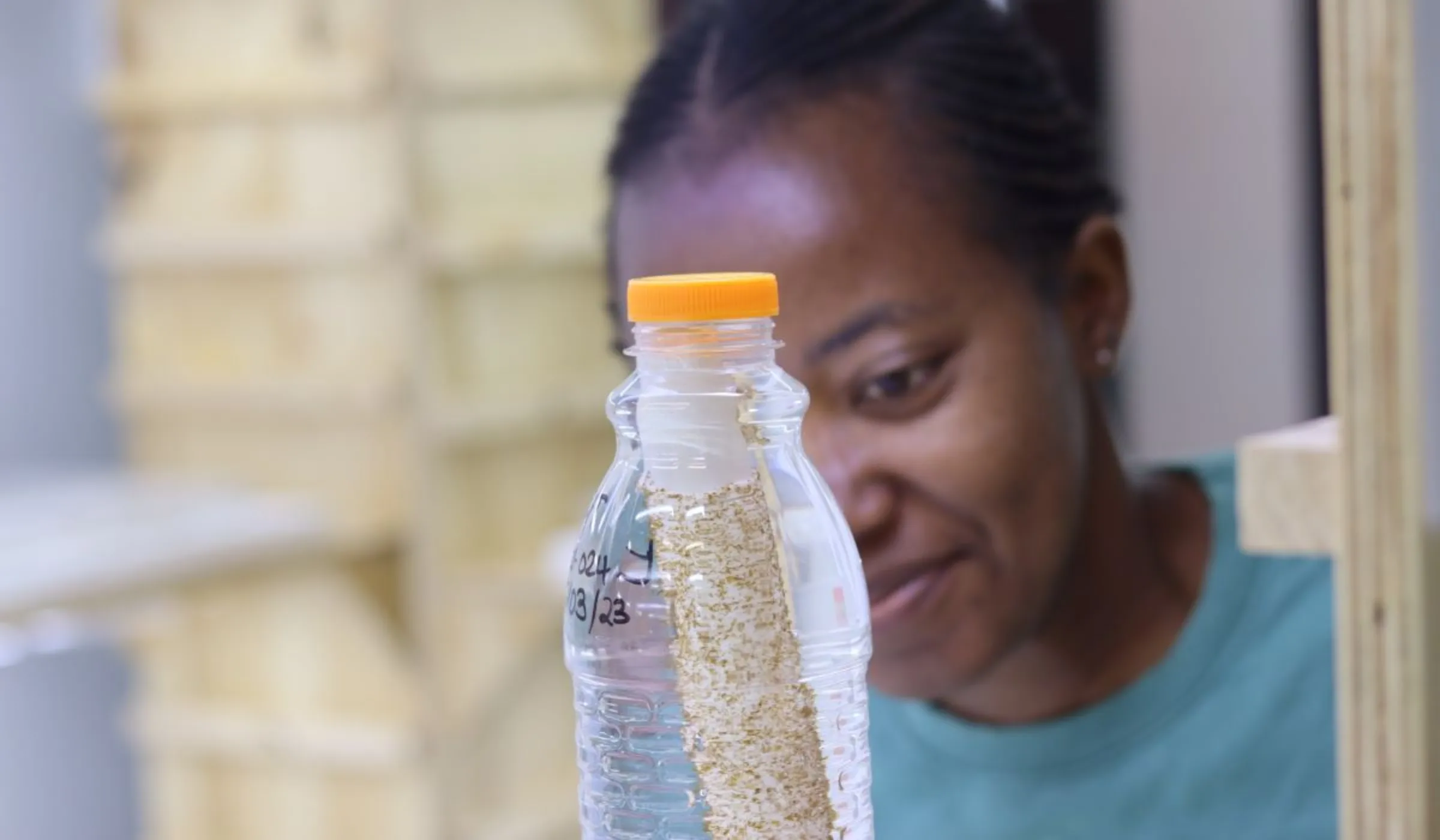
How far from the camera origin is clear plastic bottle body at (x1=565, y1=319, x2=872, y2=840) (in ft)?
1.34

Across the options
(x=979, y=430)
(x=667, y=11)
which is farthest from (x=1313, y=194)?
(x=979, y=430)

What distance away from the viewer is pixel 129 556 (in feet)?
5.80

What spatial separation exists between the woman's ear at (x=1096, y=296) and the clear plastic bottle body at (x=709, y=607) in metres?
0.28

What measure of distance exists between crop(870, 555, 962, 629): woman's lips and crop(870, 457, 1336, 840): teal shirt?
0.10 m

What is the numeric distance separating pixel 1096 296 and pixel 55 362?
76.1 inches

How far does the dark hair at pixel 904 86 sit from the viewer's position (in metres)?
0.68

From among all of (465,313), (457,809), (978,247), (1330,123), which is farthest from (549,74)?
(1330,123)

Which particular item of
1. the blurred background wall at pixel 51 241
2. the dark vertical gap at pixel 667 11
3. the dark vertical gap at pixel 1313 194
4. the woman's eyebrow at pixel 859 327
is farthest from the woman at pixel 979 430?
the blurred background wall at pixel 51 241

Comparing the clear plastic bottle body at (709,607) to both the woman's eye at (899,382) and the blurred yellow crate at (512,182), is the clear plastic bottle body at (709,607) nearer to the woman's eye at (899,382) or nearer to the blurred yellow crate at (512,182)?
the woman's eye at (899,382)

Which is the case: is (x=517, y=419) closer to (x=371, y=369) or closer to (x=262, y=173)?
(x=371, y=369)

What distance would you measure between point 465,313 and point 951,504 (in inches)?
63.1

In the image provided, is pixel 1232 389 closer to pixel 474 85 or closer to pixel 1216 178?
pixel 1216 178

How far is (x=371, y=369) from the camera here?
215 centimetres

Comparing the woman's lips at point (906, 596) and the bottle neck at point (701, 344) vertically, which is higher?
the bottle neck at point (701, 344)
